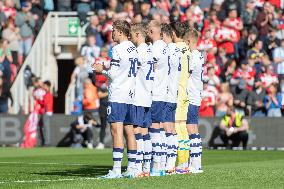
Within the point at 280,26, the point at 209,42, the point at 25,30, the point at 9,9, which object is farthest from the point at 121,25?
the point at 9,9

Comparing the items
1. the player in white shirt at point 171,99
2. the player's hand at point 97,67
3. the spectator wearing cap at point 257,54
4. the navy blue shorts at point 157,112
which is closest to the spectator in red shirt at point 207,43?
the spectator wearing cap at point 257,54

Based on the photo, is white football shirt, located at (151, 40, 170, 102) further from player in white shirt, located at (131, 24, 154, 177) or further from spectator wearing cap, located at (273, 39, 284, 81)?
spectator wearing cap, located at (273, 39, 284, 81)

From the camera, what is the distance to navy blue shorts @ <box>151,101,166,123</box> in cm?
1944

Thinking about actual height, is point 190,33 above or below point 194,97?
above

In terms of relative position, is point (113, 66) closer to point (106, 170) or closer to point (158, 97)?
point (158, 97)

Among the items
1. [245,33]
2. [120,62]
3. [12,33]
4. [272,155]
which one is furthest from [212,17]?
[120,62]

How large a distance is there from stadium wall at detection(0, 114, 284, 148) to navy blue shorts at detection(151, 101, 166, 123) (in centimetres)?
1351

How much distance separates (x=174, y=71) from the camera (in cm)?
A: 1991

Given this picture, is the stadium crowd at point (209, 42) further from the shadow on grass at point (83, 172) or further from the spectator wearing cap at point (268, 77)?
the shadow on grass at point (83, 172)

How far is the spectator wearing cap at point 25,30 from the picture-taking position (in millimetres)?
38188

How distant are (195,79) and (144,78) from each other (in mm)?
2061

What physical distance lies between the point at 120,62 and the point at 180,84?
229 centimetres

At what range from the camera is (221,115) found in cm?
3378

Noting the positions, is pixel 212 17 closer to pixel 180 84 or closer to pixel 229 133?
pixel 229 133
